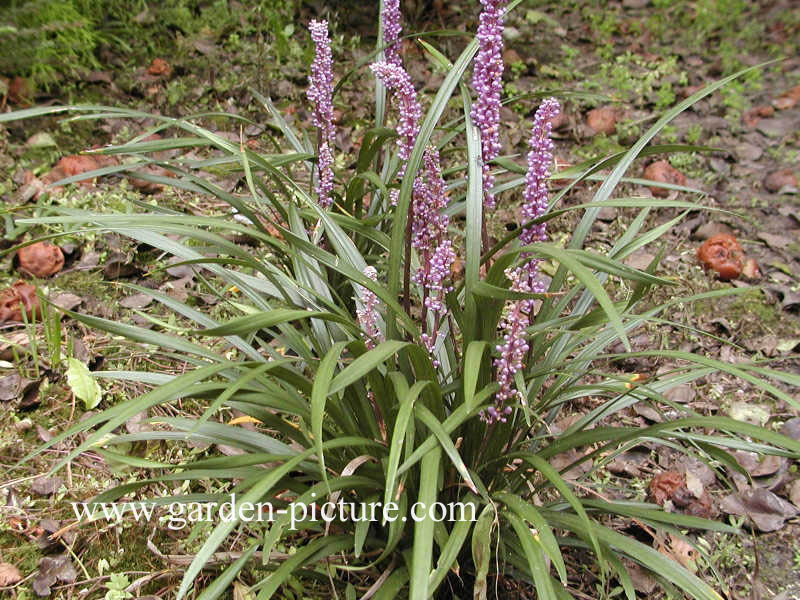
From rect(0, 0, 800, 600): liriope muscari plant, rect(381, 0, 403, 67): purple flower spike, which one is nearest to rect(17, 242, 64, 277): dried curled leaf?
rect(0, 0, 800, 600): liriope muscari plant

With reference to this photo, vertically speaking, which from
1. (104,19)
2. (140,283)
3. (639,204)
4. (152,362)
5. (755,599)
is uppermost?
(104,19)

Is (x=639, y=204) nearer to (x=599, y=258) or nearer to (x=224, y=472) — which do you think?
(x=599, y=258)

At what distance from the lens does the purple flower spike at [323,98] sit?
2443mm

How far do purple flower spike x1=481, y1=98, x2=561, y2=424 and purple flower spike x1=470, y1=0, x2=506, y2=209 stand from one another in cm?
13

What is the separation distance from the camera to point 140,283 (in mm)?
3357

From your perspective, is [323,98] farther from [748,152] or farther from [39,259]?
[748,152]

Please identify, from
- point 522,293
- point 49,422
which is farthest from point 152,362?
point 522,293

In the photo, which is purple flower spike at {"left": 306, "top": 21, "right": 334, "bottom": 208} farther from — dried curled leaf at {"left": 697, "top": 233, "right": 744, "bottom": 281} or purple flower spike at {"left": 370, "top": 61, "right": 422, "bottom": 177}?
dried curled leaf at {"left": 697, "top": 233, "right": 744, "bottom": 281}

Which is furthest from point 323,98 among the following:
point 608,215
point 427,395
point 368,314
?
point 608,215

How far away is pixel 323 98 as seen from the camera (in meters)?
2.56

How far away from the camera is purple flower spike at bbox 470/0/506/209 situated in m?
1.85

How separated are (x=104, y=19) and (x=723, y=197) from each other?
12.4 feet

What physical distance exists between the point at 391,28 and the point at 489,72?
2.45ft

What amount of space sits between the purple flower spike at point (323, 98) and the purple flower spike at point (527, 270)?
0.89 meters
